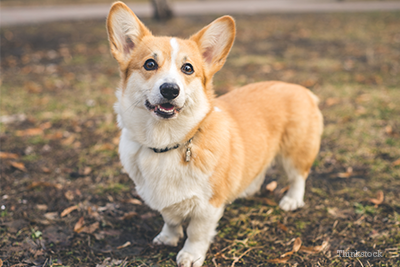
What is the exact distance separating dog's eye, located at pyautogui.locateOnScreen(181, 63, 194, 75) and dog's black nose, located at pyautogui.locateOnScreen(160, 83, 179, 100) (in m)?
0.31

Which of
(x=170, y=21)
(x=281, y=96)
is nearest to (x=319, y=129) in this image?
(x=281, y=96)

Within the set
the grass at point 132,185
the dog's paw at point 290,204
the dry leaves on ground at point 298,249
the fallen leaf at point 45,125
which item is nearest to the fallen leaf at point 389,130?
the grass at point 132,185

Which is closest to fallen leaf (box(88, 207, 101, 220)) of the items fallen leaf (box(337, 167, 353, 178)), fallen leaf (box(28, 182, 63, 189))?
fallen leaf (box(28, 182, 63, 189))

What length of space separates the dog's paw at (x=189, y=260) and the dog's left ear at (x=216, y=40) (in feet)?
5.11

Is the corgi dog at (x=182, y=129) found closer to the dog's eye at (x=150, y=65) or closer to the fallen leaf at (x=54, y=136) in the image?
the dog's eye at (x=150, y=65)

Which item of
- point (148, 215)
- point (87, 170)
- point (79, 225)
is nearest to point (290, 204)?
point (148, 215)

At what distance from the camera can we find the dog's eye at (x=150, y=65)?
2.47 metres

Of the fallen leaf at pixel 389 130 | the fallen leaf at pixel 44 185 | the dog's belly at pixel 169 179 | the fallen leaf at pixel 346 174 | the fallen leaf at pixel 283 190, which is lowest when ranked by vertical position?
the fallen leaf at pixel 389 130

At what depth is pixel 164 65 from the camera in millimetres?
2451

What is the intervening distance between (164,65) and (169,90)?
1.03ft

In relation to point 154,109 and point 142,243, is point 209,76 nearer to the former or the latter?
point 154,109

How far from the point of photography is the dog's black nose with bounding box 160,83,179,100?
2.23m

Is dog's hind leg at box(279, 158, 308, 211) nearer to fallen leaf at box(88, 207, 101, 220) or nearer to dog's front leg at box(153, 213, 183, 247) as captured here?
dog's front leg at box(153, 213, 183, 247)

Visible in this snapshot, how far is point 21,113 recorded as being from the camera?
5273 millimetres
